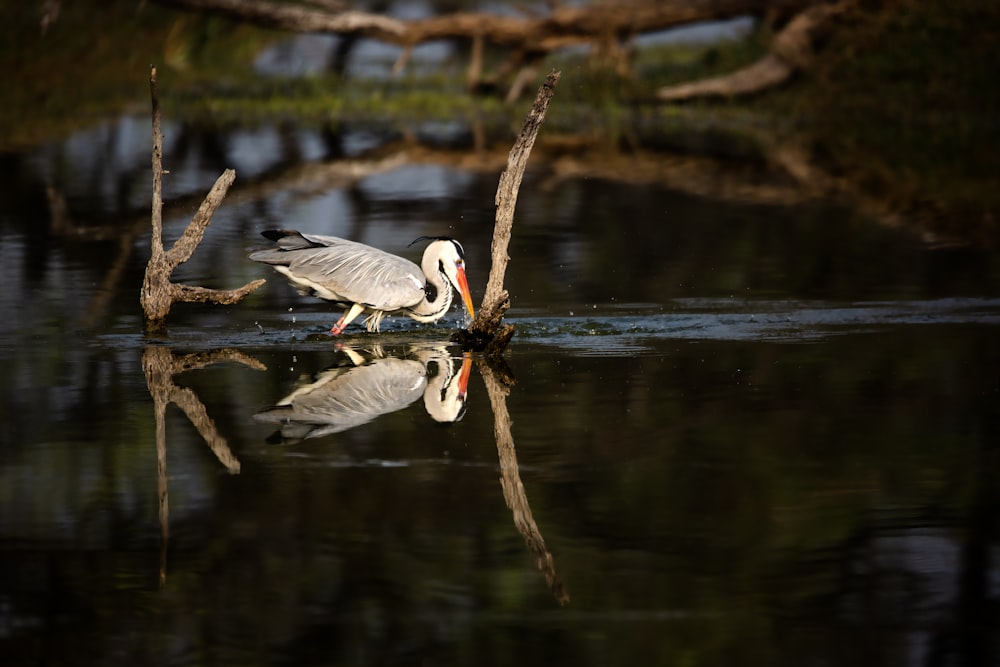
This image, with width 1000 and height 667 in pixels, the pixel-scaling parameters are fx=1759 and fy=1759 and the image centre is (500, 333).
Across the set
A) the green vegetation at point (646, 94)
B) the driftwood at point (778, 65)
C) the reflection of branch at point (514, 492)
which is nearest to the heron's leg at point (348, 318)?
the reflection of branch at point (514, 492)

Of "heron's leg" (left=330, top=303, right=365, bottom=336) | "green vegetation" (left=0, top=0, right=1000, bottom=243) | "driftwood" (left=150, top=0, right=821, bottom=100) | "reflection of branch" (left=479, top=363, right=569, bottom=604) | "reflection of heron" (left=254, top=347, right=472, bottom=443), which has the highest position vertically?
"driftwood" (left=150, top=0, right=821, bottom=100)

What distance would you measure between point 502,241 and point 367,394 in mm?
1770

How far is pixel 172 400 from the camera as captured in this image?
1027cm

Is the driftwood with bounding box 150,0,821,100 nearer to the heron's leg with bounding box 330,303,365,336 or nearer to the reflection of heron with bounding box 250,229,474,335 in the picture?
the reflection of heron with bounding box 250,229,474,335

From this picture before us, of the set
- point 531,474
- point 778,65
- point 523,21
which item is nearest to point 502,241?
point 531,474

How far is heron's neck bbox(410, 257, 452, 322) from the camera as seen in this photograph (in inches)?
488

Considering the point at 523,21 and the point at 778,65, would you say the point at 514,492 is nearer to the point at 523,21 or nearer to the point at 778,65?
the point at 523,21

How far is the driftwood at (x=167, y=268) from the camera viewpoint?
12.4 meters

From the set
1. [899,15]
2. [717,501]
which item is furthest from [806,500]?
[899,15]

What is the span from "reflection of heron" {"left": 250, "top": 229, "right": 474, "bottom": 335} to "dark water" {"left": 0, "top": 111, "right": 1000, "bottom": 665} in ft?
1.09

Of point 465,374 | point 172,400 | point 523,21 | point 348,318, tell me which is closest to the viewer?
point 172,400

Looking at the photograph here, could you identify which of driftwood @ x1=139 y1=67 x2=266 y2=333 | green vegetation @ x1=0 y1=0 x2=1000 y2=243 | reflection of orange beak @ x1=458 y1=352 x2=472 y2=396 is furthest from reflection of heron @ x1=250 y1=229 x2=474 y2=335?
green vegetation @ x1=0 y1=0 x2=1000 y2=243

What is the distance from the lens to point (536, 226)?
19562 millimetres

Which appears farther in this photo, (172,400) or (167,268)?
(167,268)
